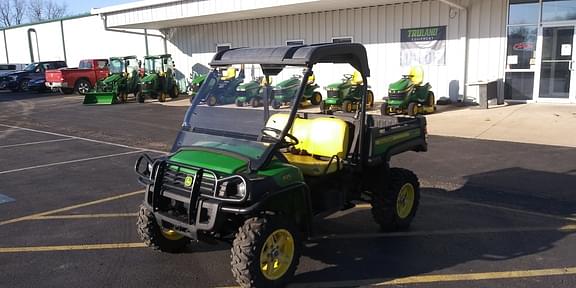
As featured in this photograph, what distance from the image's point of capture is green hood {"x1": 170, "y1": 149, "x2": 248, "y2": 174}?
3.79m

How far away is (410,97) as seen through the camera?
46.9 feet

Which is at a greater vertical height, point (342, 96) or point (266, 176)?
point (266, 176)

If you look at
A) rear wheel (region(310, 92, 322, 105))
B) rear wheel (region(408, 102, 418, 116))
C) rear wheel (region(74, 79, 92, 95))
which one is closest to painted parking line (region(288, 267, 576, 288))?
rear wheel (region(408, 102, 418, 116))

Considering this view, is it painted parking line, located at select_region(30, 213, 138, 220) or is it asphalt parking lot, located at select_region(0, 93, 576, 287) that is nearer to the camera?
asphalt parking lot, located at select_region(0, 93, 576, 287)

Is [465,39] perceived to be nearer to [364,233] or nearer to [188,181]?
[364,233]

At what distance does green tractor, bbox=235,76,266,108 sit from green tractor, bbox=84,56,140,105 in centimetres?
1864

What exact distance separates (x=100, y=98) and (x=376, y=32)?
12339 millimetres

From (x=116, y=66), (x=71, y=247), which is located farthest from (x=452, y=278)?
(x=116, y=66)

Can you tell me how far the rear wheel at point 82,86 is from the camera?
27112 millimetres

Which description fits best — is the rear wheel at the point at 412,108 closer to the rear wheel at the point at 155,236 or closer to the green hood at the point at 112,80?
the rear wheel at the point at 155,236

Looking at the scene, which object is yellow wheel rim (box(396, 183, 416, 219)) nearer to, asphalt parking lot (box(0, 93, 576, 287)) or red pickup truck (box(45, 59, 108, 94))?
asphalt parking lot (box(0, 93, 576, 287))

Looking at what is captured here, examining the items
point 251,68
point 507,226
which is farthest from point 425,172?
point 251,68

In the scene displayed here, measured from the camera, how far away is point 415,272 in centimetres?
425

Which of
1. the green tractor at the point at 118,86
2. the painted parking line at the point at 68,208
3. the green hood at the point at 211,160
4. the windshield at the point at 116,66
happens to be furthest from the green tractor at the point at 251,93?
the windshield at the point at 116,66
